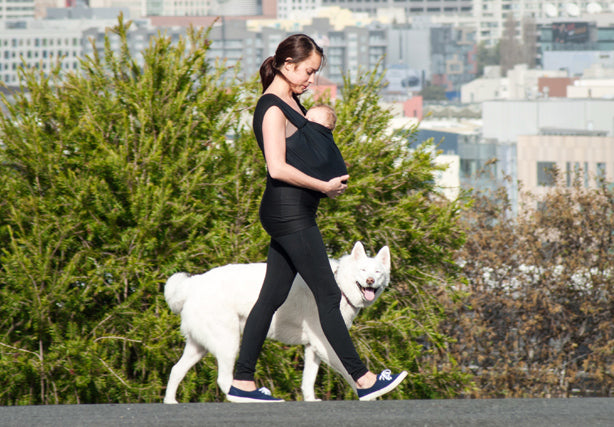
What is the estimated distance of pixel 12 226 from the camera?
7.04 meters

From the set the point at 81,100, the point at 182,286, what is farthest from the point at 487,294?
the point at 182,286

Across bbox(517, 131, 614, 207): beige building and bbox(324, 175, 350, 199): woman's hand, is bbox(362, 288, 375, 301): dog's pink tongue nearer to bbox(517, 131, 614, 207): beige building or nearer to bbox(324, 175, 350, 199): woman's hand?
bbox(324, 175, 350, 199): woman's hand

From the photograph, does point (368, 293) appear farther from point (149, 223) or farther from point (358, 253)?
point (149, 223)

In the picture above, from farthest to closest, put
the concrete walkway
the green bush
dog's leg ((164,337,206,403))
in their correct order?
the green bush, dog's leg ((164,337,206,403)), the concrete walkway

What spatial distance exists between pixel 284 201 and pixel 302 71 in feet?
2.17

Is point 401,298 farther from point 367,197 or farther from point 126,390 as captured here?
point 126,390

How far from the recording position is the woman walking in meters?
4.22

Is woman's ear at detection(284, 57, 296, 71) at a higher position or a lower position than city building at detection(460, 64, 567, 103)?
higher

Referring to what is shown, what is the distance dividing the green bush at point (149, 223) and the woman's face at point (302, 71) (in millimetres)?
2586

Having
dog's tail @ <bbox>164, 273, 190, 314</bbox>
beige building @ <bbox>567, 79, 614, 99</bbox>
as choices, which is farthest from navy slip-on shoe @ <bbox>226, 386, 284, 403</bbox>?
beige building @ <bbox>567, 79, 614, 99</bbox>

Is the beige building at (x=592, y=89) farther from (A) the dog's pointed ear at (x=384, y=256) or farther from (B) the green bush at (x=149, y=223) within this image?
(A) the dog's pointed ear at (x=384, y=256)

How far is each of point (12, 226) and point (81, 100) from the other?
5.10 ft

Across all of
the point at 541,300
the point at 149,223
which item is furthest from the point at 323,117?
the point at 541,300

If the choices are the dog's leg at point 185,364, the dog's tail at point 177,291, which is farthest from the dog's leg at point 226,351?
the dog's tail at point 177,291
